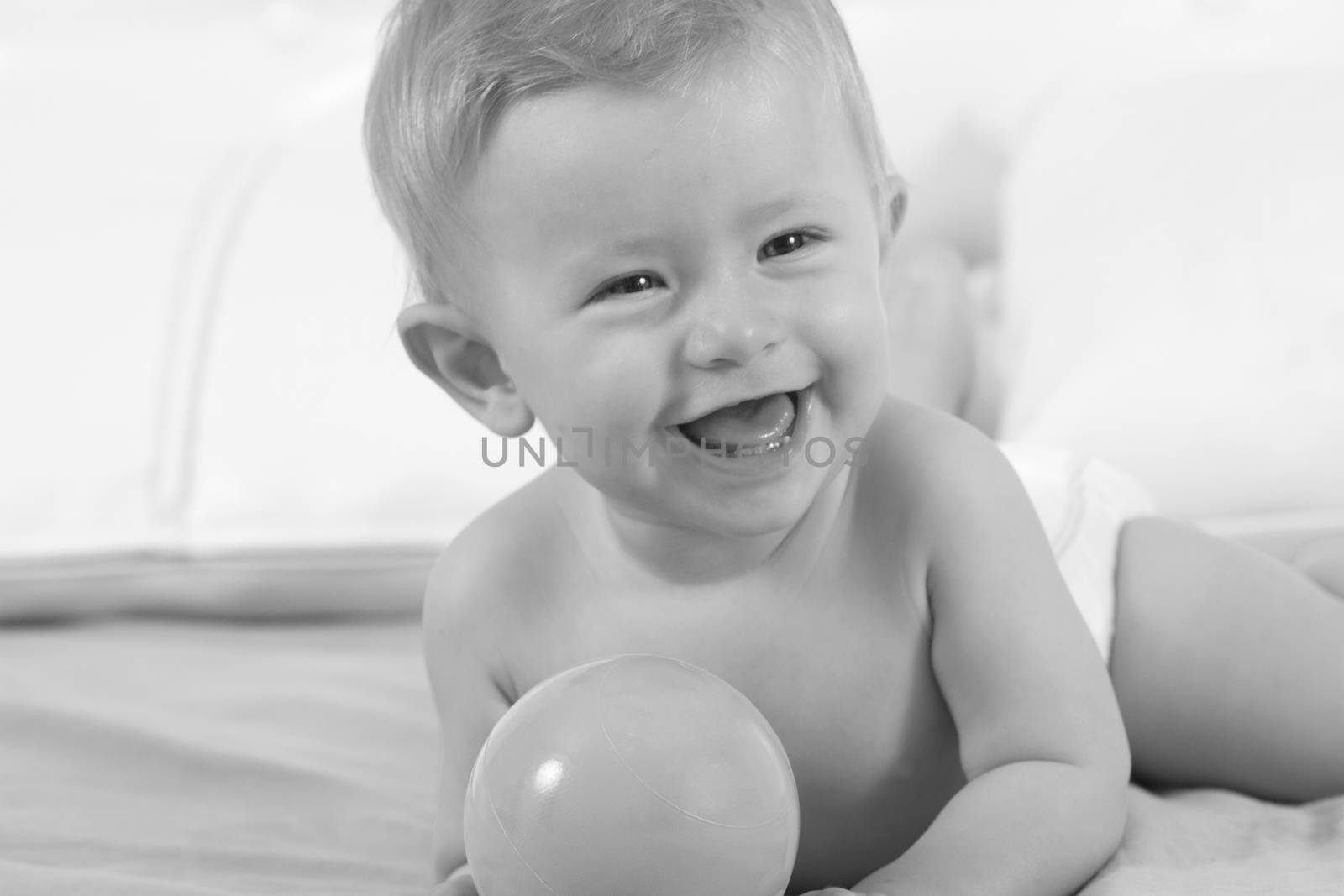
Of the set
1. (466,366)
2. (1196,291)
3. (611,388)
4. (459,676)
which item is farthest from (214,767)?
(1196,291)

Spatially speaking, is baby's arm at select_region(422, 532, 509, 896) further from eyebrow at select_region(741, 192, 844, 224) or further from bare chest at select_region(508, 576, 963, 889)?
eyebrow at select_region(741, 192, 844, 224)

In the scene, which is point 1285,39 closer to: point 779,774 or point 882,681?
point 882,681

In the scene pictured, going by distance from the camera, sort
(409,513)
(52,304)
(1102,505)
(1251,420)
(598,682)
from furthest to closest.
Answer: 1. (52,304)
2. (409,513)
3. (1251,420)
4. (1102,505)
5. (598,682)

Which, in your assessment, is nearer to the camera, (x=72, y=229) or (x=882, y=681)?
(x=882, y=681)

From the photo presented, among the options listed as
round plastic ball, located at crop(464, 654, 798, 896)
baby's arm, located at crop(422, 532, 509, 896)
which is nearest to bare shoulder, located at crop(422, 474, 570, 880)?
baby's arm, located at crop(422, 532, 509, 896)

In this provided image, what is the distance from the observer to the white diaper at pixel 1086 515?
1065 mm

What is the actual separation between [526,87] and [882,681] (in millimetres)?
401

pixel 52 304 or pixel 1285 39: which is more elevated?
pixel 1285 39

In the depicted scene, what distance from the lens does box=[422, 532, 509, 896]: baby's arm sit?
918 mm

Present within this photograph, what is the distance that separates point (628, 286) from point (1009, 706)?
32 centimetres

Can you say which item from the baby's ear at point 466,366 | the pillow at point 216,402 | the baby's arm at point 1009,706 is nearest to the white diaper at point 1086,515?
the baby's arm at point 1009,706

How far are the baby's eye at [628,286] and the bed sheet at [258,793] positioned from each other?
388 millimetres

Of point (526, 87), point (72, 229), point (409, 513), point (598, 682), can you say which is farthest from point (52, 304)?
point (598, 682)

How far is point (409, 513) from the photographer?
1.54 m
